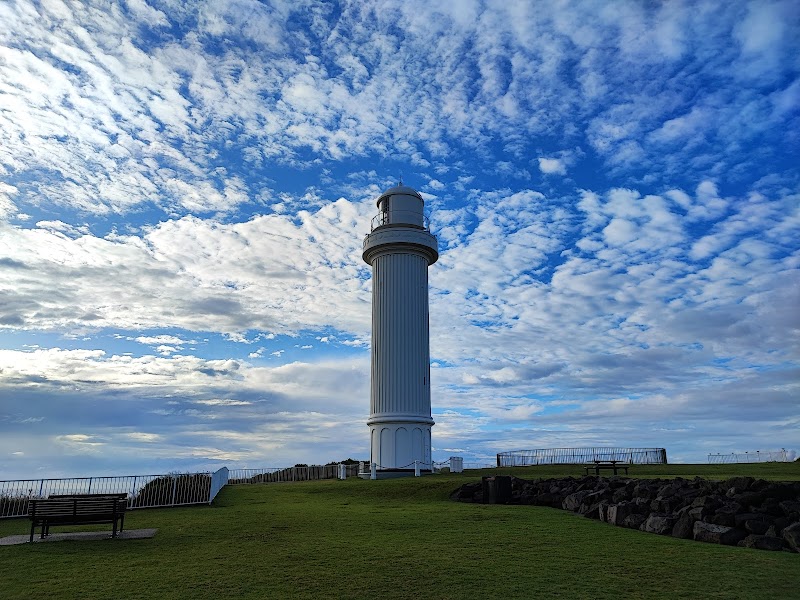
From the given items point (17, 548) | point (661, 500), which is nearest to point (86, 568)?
point (17, 548)

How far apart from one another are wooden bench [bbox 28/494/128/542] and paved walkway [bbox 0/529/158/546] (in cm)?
19


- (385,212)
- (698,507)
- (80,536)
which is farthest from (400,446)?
(698,507)

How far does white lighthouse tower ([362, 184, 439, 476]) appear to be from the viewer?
112ft

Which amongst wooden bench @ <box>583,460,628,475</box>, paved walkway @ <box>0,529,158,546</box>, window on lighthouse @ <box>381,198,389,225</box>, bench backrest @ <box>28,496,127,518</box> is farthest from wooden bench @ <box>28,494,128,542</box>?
window on lighthouse @ <box>381,198,389,225</box>

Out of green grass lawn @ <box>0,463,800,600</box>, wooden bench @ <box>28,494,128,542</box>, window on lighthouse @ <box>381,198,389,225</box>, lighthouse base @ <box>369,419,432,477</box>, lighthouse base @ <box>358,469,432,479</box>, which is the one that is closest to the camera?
green grass lawn @ <box>0,463,800,600</box>

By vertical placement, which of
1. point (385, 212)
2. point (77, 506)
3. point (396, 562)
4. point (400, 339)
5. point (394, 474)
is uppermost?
point (385, 212)

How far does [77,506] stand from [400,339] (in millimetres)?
22953

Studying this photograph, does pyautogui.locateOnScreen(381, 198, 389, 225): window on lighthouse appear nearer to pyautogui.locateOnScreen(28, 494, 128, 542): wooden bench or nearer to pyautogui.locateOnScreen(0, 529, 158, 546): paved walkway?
pyautogui.locateOnScreen(0, 529, 158, 546): paved walkway

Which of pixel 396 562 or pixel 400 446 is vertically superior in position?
pixel 400 446

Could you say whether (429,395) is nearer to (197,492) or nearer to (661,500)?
(197,492)

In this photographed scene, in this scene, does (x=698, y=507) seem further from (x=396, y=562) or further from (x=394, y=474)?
(x=394, y=474)

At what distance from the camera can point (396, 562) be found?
10.0m

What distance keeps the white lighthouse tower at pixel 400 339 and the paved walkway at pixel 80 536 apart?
65.7 ft

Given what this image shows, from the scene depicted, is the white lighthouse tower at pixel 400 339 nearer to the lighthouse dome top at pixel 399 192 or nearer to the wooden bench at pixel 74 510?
the lighthouse dome top at pixel 399 192
